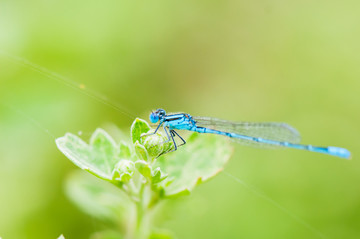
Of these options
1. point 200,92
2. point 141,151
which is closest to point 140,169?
point 141,151

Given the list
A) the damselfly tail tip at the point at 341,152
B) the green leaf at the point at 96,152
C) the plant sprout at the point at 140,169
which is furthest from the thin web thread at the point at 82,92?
the green leaf at the point at 96,152

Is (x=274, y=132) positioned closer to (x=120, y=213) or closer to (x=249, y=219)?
(x=249, y=219)

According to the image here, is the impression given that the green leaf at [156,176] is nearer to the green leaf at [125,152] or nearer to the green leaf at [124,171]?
the green leaf at [124,171]

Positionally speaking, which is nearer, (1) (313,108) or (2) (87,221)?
(2) (87,221)

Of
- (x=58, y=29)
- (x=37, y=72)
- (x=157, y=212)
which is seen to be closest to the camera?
(x=157, y=212)

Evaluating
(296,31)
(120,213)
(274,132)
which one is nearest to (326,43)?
(296,31)

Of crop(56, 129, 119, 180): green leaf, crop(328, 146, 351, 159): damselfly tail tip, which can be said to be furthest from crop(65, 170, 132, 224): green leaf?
crop(328, 146, 351, 159): damselfly tail tip
